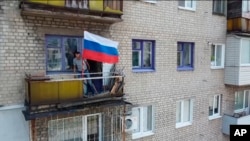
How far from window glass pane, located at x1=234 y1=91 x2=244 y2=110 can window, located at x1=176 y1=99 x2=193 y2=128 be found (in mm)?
3539

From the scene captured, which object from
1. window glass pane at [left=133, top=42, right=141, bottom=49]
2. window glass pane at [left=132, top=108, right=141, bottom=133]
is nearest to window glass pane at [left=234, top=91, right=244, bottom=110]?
window glass pane at [left=132, top=108, right=141, bottom=133]

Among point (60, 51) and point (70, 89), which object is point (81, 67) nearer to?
point (60, 51)

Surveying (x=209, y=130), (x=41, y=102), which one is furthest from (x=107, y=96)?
(x=209, y=130)

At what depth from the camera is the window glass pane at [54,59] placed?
21.2ft

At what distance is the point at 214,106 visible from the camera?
11250 millimetres

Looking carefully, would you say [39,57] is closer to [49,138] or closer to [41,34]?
[41,34]

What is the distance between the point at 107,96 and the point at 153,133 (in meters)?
3.02

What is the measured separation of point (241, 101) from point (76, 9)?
407 inches

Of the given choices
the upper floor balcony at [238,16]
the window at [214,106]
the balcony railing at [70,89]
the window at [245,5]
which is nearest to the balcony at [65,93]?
the balcony railing at [70,89]

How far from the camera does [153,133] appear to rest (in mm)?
8758

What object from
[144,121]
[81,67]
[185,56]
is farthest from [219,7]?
[81,67]

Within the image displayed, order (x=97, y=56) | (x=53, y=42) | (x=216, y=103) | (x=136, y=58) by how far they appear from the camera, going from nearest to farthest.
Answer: (x=97, y=56) → (x=53, y=42) → (x=136, y=58) → (x=216, y=103)

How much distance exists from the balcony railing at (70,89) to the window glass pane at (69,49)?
34 centimetres

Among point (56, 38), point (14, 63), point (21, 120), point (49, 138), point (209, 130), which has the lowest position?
point (209, 130)
